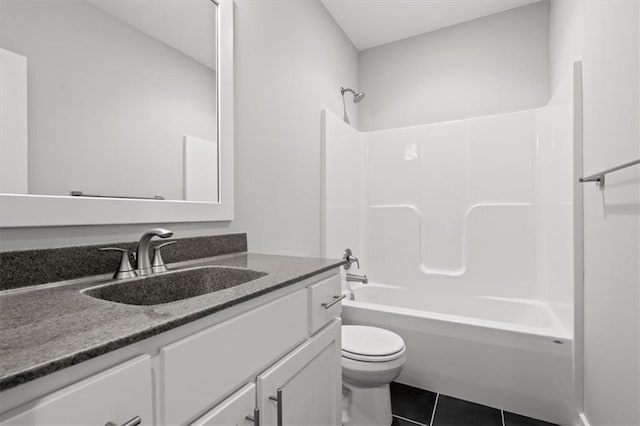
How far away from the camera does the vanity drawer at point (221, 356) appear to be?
576mm

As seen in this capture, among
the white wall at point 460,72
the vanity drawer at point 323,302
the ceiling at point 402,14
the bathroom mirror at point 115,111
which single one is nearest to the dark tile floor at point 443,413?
the vanity drawer at point 323,302

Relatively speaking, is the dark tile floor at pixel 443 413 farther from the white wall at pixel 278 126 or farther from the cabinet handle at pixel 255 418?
the cabinet handle at pixel 255 418

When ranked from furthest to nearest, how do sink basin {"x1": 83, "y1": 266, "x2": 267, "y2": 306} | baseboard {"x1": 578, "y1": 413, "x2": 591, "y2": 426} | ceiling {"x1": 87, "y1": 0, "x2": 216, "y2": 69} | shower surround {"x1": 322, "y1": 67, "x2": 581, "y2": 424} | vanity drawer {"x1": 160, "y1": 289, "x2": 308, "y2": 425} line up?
shower surround {"x1": 322, "y1": 67, "x2": 581, "y2": 424} < baseboard {"x1": 578, "y1": 413, "x2": 591, "y2": 426} < ceiling {"x1": 87, "y1": 0, "x2": 216, "y2": 69} < sink basin {"x1": 83, "y1": 266, "x2": 267, "y2": 306} < vanity drawer {"x1": 160, "y1": 289, "x2": 308, "y2": 425}

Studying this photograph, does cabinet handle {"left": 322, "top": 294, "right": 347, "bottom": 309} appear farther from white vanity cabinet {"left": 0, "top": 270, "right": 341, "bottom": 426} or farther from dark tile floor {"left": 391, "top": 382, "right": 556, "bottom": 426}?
dark tile floor {"left": 391, "top": 382, "right": 556, "bottom": 426}

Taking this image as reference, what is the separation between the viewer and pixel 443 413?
1.71 m

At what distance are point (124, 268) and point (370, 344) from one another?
4.08 ft

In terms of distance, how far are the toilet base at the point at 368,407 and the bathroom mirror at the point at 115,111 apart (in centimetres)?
113

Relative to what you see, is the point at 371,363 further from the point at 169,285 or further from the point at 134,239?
the point at 134,239

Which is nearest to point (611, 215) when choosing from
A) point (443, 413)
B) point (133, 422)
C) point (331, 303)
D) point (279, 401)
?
point (331, 303)

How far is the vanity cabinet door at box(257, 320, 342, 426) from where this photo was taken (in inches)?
32.4

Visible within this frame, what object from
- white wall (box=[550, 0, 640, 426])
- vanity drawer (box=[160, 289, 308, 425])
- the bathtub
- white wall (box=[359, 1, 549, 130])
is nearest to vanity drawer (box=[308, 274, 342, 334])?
vanity drawer (box=[160, 289, 308, 425])

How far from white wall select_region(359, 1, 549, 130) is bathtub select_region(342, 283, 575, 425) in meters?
1.71

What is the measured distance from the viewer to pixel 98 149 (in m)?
0.98

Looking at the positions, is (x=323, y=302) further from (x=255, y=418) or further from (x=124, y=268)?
(x=124, y=268)
